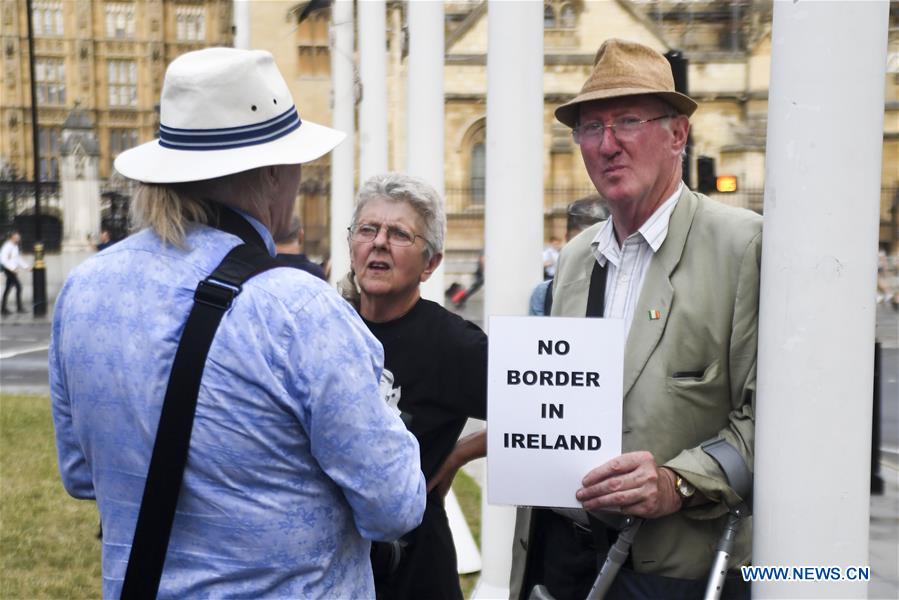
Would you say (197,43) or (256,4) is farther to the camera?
(197,43)

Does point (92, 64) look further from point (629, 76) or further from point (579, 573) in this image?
point (579, 573)

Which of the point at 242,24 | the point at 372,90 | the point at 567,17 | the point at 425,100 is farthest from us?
the point at 567,17

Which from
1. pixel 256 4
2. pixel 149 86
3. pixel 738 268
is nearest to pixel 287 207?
pixel 738 268

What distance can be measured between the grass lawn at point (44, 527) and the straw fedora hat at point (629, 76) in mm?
3862

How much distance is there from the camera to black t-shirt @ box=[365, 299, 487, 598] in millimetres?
3391

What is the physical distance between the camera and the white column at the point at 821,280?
6.62 ft

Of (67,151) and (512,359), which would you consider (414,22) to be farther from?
(67,151)

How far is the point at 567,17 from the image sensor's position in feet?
153

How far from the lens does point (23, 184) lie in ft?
120

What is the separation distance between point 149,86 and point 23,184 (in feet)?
130

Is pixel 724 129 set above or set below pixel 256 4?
below

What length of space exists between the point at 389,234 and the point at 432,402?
0.57 metres

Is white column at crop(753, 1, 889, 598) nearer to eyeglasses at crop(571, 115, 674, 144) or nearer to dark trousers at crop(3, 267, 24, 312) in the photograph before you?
eyeglasses at crop(571, 115, 674, 144)

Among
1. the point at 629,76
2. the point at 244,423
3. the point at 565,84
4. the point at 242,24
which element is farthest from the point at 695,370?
the point at 565,84
